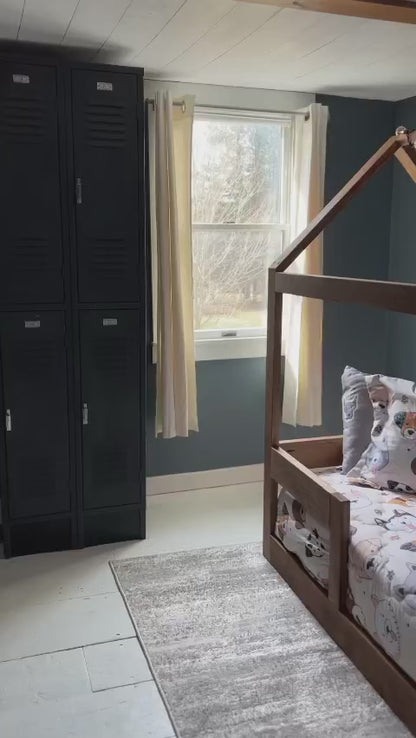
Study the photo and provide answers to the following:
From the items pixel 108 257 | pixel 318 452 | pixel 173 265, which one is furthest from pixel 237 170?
pixel 318 452

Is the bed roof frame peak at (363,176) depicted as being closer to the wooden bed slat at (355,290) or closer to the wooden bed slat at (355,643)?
the wooden bed slat at (355,290)

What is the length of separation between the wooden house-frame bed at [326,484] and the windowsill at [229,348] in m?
0.78

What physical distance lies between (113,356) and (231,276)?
0.99 m

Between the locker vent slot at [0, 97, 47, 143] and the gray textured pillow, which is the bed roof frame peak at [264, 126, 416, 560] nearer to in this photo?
the gray textured pillow

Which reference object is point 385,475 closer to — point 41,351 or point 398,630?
point 398,630

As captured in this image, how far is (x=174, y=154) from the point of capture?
3.22 m

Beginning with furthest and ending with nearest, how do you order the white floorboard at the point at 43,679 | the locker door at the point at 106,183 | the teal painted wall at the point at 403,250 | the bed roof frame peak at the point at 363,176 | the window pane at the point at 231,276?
the teal painted wall at the point at 403,250 → the window pane at the point at 231,276 → the locker door at the point at 106,183 → the bed roof frame peak at the point at 363,176 → the white floorboard at the point at 43,679

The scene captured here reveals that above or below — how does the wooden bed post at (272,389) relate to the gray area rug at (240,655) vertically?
above

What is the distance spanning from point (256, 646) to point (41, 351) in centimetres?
144

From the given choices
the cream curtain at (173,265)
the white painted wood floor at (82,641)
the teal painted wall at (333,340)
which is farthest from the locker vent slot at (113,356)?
the white painted wood floor at (82,641)

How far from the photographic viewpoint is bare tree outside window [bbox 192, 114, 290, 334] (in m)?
3.49

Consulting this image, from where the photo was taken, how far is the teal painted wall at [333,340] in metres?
3.64

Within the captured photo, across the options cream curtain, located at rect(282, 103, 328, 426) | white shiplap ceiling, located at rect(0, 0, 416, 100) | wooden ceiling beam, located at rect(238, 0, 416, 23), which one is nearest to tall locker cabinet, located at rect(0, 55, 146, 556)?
white shiplap ceiling, located at rect(0, 0, 416, 100)

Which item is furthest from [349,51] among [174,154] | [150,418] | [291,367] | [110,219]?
[150,418]
